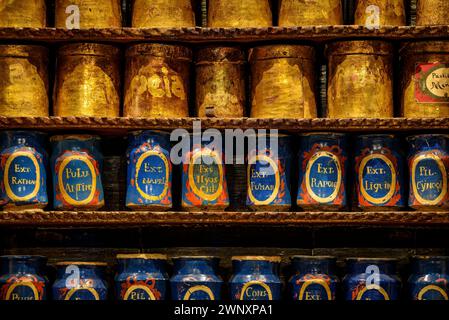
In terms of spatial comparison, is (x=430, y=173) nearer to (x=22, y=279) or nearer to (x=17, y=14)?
(x=22, y=279)

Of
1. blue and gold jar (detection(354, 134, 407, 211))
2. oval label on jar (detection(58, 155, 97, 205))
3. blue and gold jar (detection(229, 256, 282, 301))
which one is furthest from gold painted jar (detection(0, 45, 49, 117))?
blue and gold jar (detection(354, 134, 407, 211))

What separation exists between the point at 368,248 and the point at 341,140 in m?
0.50

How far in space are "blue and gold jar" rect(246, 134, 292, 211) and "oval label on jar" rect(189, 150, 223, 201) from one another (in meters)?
0.12

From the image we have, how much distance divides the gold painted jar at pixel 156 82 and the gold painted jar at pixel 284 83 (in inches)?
10.8

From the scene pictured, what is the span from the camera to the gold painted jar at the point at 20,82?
2834mm

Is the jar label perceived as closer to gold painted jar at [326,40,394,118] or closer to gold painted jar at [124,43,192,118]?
gold painted jar at [326,40,394,118]

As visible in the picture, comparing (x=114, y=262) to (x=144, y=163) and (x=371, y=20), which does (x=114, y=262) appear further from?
(x=371, y=20)

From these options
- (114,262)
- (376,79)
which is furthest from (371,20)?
(114,262)

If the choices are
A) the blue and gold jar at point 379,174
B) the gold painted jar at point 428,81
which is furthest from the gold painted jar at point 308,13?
the blue and gold jar at point 379,174

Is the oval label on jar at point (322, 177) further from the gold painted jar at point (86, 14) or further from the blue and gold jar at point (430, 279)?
the gold painted jar at point (86, 14)

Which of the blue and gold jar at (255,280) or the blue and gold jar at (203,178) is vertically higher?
the blue and gold jar at (203,178)

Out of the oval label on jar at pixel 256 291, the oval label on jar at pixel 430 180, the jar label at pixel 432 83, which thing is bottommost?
the oval label on jar at pixel 256 291

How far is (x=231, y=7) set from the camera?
2887mm

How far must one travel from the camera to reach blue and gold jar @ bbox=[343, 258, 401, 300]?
274cm
